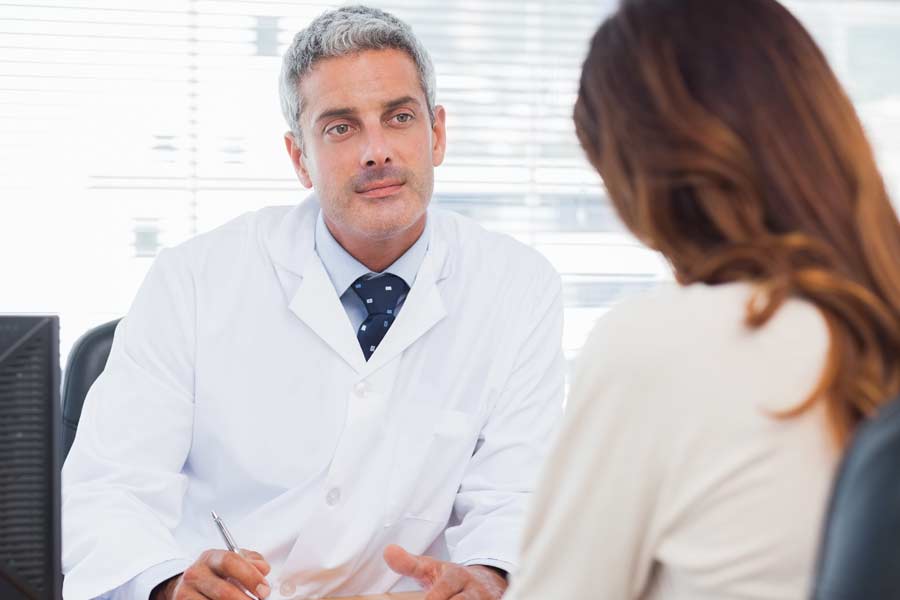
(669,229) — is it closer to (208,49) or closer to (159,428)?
(159,428)

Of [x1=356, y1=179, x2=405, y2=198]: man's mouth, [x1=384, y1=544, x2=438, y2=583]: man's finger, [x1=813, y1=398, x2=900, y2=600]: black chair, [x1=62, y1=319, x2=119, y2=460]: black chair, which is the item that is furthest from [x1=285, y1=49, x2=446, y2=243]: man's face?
[x1=813, y1=398, x2=900, y2=600]: black chair

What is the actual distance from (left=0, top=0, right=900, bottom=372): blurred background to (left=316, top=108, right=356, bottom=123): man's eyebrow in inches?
39.8

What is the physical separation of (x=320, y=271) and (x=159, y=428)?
38cm

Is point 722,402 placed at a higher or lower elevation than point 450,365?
higher

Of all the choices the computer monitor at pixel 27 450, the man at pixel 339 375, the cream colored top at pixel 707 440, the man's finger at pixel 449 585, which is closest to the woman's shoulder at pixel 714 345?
the cream colored top at pixel 707 440

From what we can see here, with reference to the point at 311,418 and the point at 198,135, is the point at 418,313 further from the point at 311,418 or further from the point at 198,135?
the point at 198,135

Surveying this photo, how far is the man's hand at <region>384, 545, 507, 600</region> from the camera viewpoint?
1374mm

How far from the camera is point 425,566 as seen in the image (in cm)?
142

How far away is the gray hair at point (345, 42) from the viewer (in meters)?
1.84

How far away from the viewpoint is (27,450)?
934 mm

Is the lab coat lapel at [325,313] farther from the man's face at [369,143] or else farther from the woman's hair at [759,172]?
the woman's hair at [759,172]

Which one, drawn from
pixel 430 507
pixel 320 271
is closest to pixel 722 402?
pixel 430 507

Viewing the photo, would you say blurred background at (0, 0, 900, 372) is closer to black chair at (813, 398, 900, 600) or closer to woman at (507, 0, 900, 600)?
woman at (507, 0, 900, 600)

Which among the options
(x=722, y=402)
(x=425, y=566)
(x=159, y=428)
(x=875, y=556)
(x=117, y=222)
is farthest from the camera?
(x=117, y=222)
